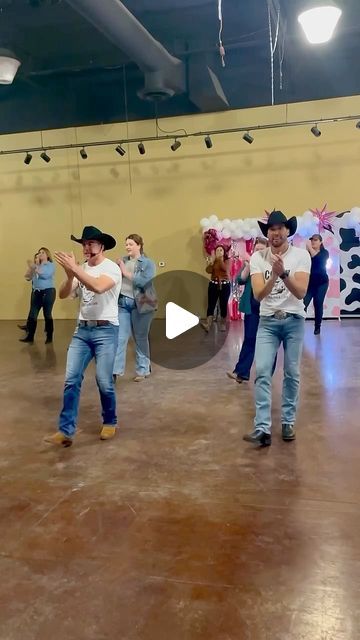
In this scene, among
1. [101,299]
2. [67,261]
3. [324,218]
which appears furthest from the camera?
[324,218]

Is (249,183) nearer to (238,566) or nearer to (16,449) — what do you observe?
(16,449)

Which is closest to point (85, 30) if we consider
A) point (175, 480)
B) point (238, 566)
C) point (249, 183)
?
point (249, 183)

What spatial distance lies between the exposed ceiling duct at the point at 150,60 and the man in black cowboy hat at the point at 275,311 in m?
4.50

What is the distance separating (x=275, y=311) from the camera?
3.56 m

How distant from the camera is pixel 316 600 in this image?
199 cm

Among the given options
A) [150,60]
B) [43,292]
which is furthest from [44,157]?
[43,292]

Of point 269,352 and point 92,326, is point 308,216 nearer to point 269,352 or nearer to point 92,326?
point 269,352

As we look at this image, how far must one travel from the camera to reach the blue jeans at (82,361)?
12.0ft

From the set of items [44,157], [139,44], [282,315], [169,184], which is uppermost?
[139,44]

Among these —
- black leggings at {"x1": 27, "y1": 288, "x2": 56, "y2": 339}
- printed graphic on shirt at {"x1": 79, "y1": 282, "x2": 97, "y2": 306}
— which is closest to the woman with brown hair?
black leggings at {"x1": 27, "y1": 288, "x2": 56, "y2": 339}

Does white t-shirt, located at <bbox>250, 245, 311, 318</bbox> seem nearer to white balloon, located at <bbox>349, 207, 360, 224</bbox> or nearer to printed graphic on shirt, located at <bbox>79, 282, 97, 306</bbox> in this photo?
printed graphic on shirt, located at <bbox>79, 282, 97, 306</bbox>

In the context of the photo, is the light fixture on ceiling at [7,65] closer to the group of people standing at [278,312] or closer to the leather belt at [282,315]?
the group of people standing at [278,312]

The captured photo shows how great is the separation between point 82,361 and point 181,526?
145 centimetres

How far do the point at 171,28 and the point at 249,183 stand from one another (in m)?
3.28
